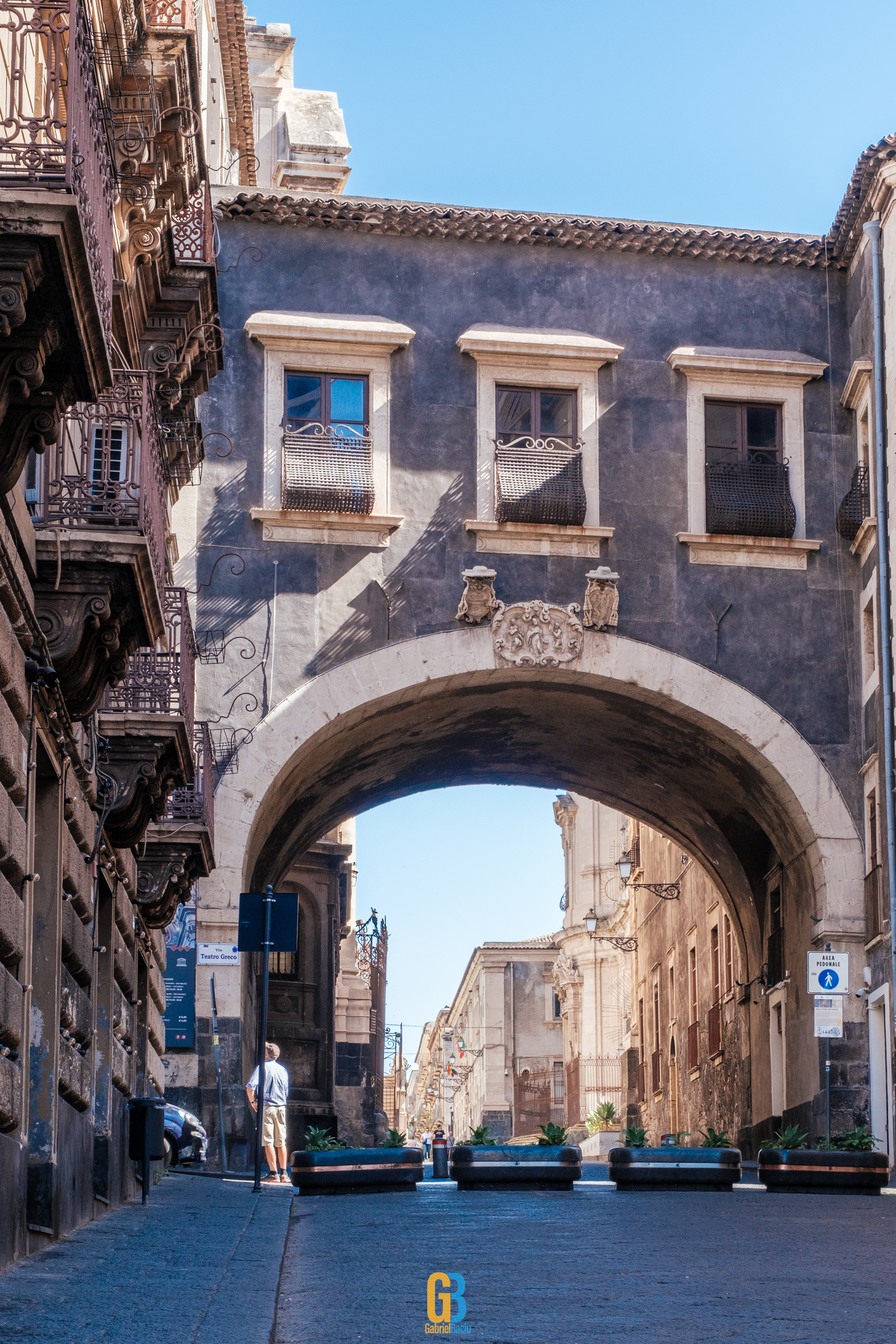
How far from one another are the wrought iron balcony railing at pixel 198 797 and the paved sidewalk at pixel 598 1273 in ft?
19.5

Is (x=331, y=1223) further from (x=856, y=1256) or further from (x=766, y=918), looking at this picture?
(x=766, y=918)

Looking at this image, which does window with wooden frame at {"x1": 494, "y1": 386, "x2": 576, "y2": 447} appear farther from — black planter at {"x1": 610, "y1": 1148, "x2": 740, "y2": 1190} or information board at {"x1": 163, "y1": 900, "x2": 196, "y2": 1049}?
black planter at {"x1": 610, "y1": 1148, "x2": 740, "y2": 1190}

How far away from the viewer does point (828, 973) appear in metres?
23.6

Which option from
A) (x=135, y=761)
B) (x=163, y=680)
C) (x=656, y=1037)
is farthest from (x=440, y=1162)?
(x=656, y=1037)

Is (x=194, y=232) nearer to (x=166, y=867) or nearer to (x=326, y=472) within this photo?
(x=166, y=867)

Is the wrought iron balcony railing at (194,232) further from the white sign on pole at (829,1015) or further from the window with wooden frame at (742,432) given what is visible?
the white sign on pole at (829,1015)

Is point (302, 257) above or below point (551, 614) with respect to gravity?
above

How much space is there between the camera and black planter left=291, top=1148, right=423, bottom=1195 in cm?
1811

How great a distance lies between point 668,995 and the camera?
43.6 meters

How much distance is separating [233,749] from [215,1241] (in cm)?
1485

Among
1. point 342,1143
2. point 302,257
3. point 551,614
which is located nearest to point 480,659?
point 551,614

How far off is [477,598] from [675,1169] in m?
8.58

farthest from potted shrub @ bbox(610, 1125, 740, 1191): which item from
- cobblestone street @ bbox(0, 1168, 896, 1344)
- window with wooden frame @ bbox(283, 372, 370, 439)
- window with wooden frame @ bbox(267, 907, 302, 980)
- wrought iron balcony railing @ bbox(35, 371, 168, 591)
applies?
window with wooden frame @ bbox(267, 907, 302, 980)

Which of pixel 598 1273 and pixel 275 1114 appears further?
pixel 275 1114
